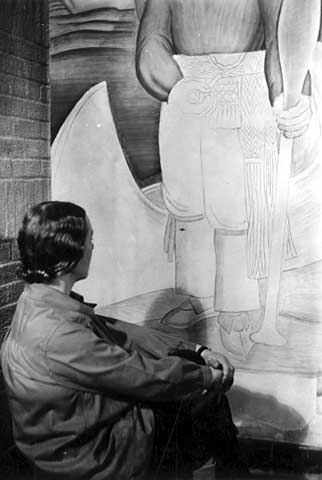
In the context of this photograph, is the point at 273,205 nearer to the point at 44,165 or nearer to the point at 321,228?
the point at 321,228

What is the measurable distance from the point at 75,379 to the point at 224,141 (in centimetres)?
115

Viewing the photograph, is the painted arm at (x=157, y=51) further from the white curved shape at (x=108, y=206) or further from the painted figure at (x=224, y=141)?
the white curved shape at (x=108, y=206)

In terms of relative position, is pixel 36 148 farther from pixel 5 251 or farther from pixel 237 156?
pixel 237 156

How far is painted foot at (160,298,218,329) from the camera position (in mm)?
2607

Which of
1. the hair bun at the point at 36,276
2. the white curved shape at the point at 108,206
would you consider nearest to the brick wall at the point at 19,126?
the white curved shape at the point at 108,206

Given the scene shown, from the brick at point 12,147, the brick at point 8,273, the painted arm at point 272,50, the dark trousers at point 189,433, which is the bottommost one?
the dark trousers at point 189,433

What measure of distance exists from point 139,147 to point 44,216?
0.91m

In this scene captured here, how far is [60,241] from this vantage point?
184 centimetres

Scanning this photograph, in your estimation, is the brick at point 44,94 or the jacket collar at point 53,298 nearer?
the jacket collar at point 53,298

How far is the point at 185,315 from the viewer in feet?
8.62

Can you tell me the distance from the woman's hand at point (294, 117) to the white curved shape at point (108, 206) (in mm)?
536

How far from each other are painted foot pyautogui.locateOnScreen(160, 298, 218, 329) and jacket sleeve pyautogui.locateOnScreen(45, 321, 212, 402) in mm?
788

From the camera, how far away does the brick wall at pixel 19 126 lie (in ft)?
8.22

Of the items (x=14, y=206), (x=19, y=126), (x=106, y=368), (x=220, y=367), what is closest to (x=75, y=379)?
(x=106, y=368)
